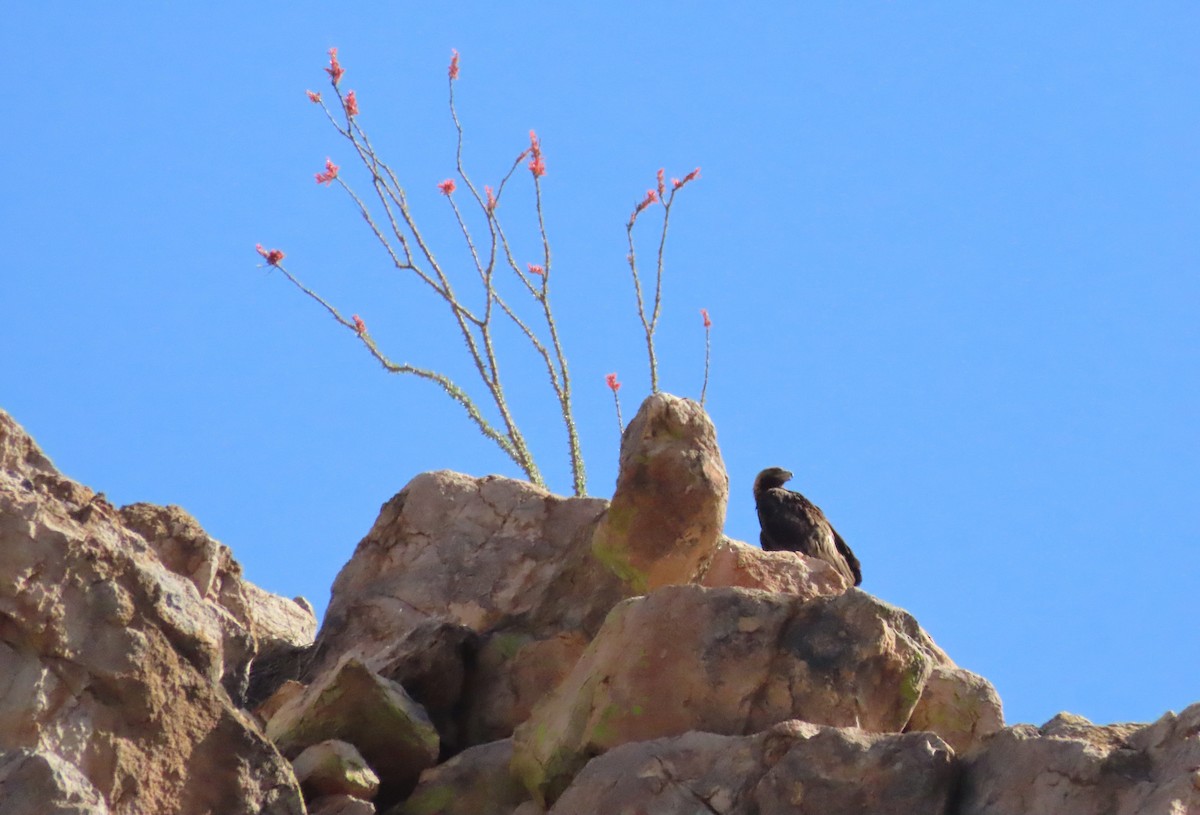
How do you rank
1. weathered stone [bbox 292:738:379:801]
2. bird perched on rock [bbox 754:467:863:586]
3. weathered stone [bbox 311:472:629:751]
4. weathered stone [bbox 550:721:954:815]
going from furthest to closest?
1. bird perched on rock [bbox 754:467:863:586]
2. weathered stone [bbox 311:472:629:751]
3. weathered stone [bbox 292:738:379:801]
4. weathered stone [bbox 550:721:954:815]

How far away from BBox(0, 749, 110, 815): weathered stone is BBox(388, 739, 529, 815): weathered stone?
128cm

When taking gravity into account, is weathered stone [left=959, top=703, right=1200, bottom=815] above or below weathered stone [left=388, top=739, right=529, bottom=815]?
above

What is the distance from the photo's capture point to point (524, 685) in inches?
196

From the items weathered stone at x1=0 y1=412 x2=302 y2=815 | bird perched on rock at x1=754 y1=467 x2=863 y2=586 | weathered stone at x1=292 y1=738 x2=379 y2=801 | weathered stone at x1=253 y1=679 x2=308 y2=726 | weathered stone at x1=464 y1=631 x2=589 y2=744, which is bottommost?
weathered stone at x1=0 y1=412 x2=302 y2=815

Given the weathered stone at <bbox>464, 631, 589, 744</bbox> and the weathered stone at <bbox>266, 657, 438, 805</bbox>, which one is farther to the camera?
the weathered stone at <bbox>464, 631, 589, 744</bbox>

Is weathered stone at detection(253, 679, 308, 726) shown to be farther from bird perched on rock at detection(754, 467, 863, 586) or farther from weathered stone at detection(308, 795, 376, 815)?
bird perched on rock at detection(754, 467, 863, 586)

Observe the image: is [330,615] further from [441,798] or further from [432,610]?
[441,798]

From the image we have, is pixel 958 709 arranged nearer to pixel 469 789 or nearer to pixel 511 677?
pixel 511 677

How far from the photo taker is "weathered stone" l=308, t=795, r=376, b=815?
12.8ft

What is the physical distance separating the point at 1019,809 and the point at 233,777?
1820mm

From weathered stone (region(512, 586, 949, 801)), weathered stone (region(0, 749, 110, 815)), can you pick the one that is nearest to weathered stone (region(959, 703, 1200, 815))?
weathered stone (region(512, 586, 949, 801))

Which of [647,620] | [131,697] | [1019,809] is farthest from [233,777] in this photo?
[1019,809]

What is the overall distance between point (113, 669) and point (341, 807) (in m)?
0.84

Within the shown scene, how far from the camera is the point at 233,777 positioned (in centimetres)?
352
